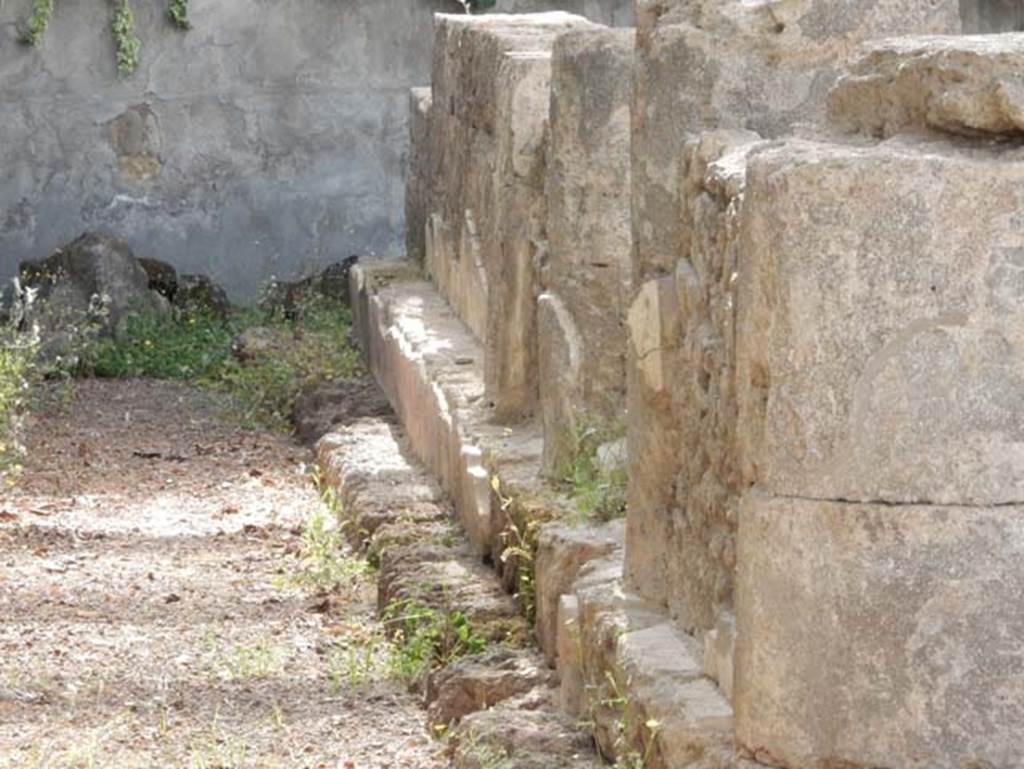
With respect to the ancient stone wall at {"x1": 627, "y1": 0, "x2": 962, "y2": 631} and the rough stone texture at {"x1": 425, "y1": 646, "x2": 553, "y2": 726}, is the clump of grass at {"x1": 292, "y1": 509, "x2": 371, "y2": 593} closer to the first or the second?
the rough stone texture at {"x1": 425, "y1": 646, "x2": 553, "y2": 726}

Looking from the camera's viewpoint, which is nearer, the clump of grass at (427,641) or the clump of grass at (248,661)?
the clump of grass at (427,641)

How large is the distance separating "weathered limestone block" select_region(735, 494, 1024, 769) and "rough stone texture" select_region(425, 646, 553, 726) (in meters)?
1.88

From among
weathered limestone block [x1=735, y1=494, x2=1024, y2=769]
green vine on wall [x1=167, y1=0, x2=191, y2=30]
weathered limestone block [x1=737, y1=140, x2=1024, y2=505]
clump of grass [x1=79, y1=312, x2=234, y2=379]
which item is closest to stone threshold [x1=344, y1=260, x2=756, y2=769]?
weathered limestone block [x1=735, y1=494, x2=1024, y2=769]

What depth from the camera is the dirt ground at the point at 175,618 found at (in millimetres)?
5422

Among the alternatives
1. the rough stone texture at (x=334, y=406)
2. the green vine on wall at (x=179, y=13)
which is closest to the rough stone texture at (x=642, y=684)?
the rough stone texture at (x=334, y=406)

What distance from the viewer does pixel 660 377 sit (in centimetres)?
470

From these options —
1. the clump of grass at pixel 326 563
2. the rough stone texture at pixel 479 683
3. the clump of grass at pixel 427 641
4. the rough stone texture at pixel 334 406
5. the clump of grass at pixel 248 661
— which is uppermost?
the rough stone texture at pixel 479 683

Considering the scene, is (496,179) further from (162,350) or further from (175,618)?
(162,350)

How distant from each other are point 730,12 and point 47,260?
806cm

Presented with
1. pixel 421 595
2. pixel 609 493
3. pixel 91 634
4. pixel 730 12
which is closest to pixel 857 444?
pixel 730 12

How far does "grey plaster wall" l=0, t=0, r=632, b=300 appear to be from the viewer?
13.0 meters

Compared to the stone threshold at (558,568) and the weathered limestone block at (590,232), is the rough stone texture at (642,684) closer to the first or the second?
the stone threshold at (558,568)

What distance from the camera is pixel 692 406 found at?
4504 millimetres

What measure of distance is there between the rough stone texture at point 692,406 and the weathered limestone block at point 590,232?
1427mm
